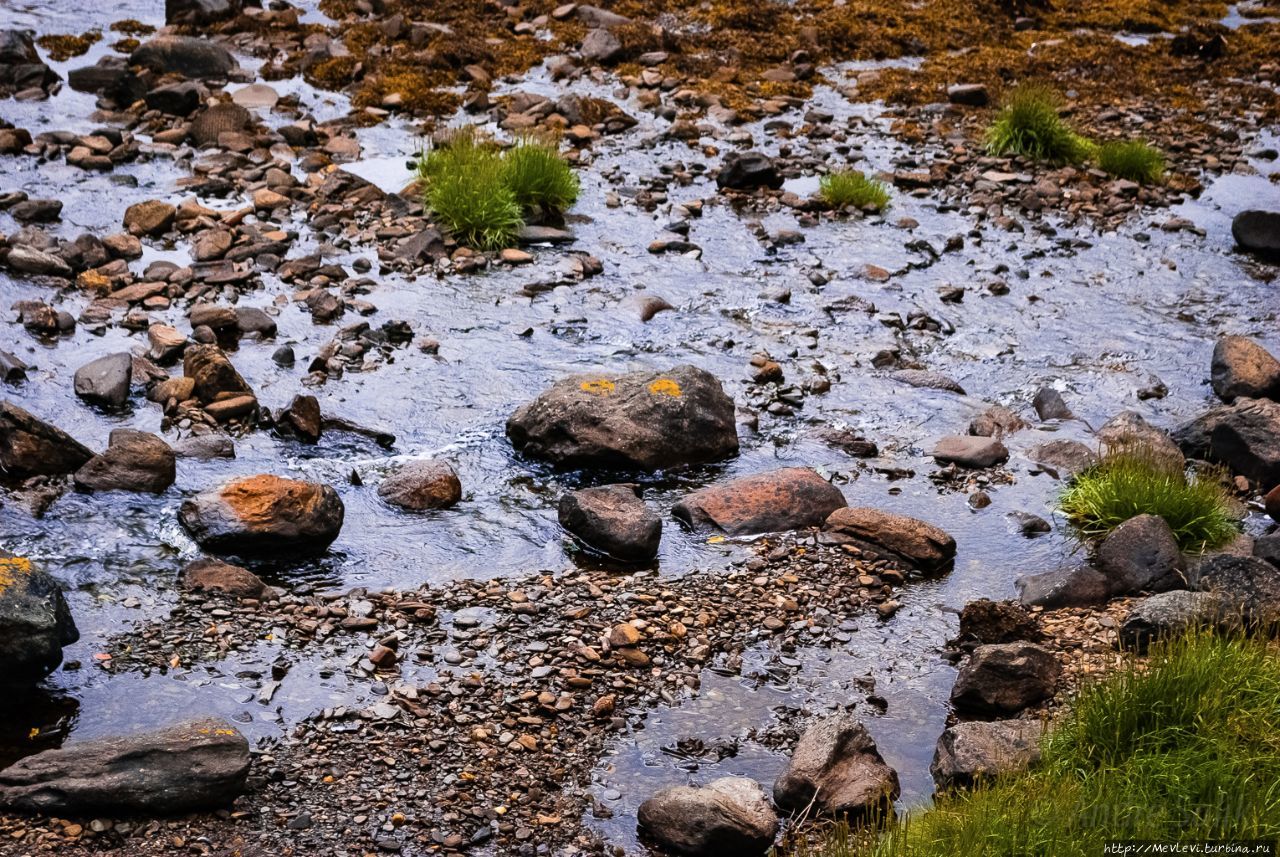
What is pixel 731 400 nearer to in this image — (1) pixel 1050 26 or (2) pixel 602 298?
(2) pixel 602 298

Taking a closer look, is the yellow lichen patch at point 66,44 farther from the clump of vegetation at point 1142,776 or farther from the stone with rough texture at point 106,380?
the clump of vegetation at point 1142,776

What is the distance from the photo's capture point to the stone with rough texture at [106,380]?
1100 centimetres

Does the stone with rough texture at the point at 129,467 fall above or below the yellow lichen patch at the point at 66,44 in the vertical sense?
below

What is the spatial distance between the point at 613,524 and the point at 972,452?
12.4 ft

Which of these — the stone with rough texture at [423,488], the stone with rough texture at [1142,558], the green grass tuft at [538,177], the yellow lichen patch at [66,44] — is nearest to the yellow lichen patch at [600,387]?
the stone with rough texture at [423,488]

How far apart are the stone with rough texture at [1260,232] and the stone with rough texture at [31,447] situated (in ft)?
47.6

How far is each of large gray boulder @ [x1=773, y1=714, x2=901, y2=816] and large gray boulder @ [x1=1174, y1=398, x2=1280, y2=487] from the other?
222 inches

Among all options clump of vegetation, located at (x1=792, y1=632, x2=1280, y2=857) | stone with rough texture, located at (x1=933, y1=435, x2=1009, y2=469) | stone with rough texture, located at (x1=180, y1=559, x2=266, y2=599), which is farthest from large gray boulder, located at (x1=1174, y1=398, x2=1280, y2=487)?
stone with rough texture, located at (x1=180, y1=559, x2=266, y2=599)

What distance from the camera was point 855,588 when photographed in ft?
29.8

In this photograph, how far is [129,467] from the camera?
9.63m

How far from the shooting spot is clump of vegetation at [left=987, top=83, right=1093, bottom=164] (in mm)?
18781

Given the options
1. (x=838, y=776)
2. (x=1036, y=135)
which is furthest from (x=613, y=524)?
(x=1036, y=135)

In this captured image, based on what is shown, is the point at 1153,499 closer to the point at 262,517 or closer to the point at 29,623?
the point at 262,517

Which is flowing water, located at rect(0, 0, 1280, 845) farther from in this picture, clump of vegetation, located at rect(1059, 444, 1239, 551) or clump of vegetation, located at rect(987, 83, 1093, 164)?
clump of vegetation, located at rect(987, 83, 1093, 164)
